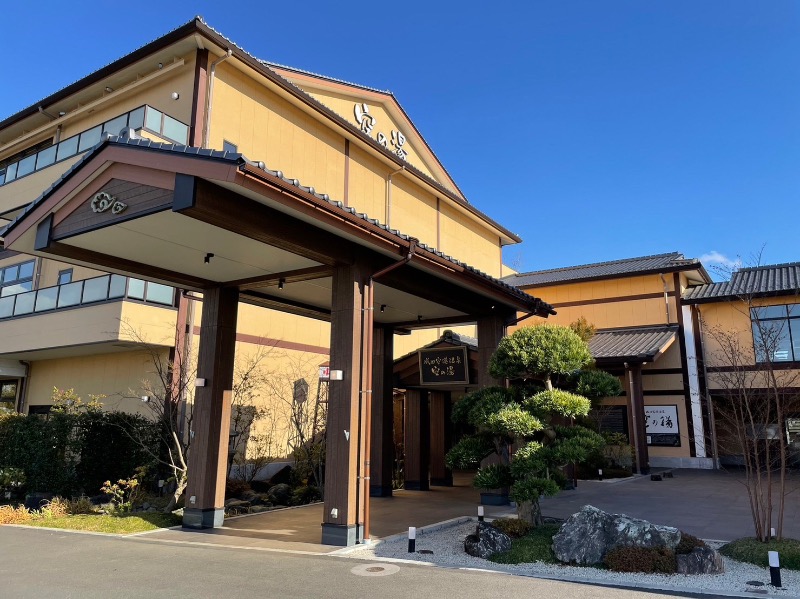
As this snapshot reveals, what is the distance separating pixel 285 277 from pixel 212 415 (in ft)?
8.70

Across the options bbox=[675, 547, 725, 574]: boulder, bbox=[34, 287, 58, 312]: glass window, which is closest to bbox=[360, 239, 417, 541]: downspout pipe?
bbox=[675, 547, 725, 574]: boulder

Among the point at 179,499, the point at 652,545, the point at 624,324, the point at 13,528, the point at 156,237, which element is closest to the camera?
the point at 652,545

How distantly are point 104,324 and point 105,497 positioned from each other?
3.78 m

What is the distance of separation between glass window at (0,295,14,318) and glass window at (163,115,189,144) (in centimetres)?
732

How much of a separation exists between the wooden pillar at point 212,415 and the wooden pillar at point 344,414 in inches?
96.5

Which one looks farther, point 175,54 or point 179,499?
point 175,54

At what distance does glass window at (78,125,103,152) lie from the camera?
15.0m

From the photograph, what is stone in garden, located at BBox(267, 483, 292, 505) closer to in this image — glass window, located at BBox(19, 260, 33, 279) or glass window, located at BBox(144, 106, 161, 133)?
glass window, located at BBox(144, 106, 161, 133)

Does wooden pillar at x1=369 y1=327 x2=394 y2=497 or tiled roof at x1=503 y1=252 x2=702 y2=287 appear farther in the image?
tiled roof at x1=503 y1=252 x2=702 y2=287

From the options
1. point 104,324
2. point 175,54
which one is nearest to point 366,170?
point 175,54

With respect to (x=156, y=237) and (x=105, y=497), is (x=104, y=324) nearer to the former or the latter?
(x=105, y=497)

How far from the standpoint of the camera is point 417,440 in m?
14.6

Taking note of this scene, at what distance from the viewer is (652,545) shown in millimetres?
6719

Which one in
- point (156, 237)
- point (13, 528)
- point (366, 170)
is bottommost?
point (13, 528)
